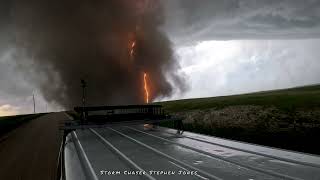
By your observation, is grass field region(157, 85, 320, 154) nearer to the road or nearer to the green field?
the green field

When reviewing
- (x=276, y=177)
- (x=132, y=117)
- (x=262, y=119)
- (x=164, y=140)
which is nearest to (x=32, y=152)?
(x=132, y=117)

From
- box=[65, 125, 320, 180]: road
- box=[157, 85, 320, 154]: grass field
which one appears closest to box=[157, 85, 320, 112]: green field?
box=[157, 85, 320, 154]: grass field

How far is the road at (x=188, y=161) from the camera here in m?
10.5

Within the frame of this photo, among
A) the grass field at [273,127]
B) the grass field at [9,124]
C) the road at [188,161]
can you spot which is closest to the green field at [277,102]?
the grass field at [273,127]

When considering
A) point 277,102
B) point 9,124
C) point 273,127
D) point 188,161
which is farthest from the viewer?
point 277,102

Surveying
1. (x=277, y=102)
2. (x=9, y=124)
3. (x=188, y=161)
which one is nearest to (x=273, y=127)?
(x=188, y=161)

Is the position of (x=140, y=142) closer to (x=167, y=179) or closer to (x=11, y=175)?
(x=11, y=175)

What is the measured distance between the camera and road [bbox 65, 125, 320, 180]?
10.5 m

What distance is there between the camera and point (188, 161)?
12680 millimetres

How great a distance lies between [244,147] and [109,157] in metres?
5.68

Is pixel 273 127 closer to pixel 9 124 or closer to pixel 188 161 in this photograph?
pixel 188 161

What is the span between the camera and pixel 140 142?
60.0 feet

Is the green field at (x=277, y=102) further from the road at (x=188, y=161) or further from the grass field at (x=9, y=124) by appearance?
the road at (x=188, y=161)

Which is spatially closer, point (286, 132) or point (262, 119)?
point (286, 132)
